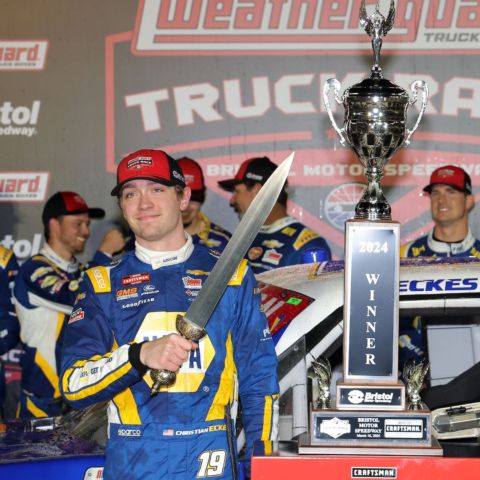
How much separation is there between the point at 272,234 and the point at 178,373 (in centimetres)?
308

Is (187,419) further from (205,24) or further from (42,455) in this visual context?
(205,24)

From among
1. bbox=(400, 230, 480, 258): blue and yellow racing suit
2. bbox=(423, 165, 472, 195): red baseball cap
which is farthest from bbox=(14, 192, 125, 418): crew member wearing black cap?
bbox=(423, 165, 472, 195): red baseball cap

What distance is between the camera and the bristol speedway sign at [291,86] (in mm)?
7055

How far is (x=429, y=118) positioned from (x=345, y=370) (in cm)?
438

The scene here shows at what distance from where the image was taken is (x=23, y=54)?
7309 millimetres

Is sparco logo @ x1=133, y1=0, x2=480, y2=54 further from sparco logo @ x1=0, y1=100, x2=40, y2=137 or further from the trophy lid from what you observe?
the trophy lid

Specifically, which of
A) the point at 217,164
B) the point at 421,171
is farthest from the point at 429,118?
the point at 217,164

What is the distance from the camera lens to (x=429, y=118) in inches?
279

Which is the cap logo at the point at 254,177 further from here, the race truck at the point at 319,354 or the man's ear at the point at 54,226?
the race truck at the point at 319,354

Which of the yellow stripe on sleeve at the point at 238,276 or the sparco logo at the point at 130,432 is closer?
the sparco logo at the point at 130,432

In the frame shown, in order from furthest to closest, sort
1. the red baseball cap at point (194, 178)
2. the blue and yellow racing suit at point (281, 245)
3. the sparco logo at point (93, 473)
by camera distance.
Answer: the red baseball cap at point (194, 178), the blue and yellow racing suit at point (281, 245), the sparco logo at point (93, 473)

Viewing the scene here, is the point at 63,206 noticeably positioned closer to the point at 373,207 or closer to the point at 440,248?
the point at 440,248

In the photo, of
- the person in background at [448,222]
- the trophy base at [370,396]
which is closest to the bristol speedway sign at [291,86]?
the person in background at [448,222]

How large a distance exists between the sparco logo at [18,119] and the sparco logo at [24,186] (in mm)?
286
